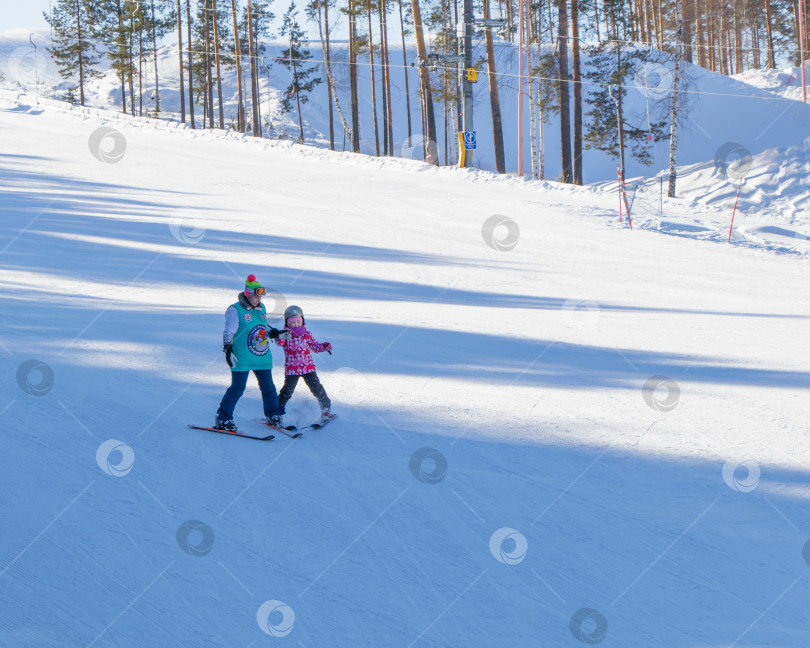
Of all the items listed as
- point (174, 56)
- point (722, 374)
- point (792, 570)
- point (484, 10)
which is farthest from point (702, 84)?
point (174, 56)

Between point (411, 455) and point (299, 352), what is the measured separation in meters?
1.45

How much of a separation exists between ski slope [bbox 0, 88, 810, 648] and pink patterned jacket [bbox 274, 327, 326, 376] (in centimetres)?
64

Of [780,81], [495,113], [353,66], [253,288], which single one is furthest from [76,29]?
[253,288]

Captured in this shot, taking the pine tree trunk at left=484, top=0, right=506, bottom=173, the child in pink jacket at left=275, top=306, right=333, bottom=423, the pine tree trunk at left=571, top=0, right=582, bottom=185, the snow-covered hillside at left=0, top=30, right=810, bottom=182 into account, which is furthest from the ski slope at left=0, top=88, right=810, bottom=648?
the snow-covered hillside at left=0, top=30, right=810, bottom=182

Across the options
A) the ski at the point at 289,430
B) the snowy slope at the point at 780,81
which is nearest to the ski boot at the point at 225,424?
the ski at the point at 289,430

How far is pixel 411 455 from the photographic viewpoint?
616cm

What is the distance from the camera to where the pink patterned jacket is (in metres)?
6.68

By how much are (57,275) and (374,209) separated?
7.85 m

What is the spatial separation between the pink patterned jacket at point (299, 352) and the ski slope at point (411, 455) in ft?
2.10

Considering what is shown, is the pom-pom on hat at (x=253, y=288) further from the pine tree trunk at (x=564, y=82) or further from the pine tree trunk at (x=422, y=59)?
the pine tree trunk at (x=564, y=82)

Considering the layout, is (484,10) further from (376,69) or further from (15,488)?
(15,488)

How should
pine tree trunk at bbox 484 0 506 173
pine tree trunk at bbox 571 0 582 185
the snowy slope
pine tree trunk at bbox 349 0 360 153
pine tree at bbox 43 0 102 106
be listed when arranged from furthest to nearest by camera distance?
pine tree at bbox 43 0 102 106, the snowy slope, pine tree trunk at bbox 349 0 360 153, pine tree trunk at bbox 484 0 506 173, pine tree trunk at bbox 571 0 582 185

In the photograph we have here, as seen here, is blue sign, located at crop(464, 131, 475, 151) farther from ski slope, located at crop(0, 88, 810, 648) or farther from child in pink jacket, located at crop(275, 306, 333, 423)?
child in pink jacket, located at crop(275, 306, 333, 423)

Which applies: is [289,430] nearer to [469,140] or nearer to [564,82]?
[469,140]
